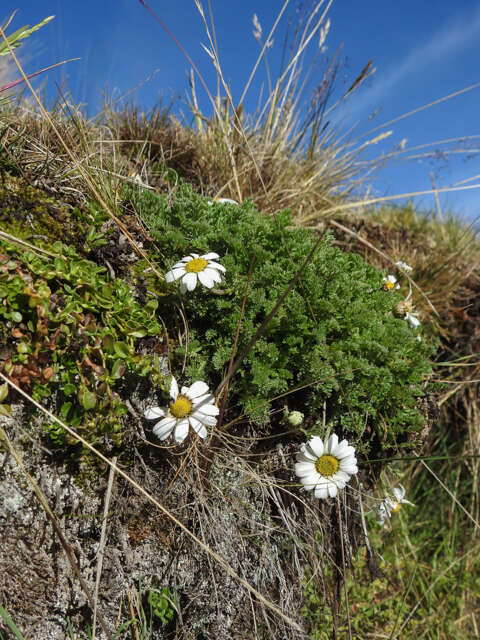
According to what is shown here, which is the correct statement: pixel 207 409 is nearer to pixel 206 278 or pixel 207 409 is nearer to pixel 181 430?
pixel 181 430

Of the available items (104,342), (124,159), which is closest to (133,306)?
(104,342)

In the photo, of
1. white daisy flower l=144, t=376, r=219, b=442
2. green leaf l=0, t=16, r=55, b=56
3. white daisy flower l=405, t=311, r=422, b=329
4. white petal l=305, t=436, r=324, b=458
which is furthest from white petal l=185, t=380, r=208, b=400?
green leaf l=0, t=16, r=55, b=56

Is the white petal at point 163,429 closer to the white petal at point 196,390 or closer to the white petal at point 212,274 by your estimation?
the white petal at point 196,390

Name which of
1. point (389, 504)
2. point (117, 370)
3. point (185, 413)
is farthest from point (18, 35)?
point (389, 504)

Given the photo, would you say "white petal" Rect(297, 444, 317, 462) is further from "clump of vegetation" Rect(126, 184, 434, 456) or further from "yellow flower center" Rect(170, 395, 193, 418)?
"yellow flower center" Rect(170, 395, 193, 418)

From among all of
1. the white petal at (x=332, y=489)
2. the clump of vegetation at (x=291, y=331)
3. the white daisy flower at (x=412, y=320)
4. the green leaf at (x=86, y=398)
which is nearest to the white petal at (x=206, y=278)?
the clump of vegetation at (x=291, y=331)

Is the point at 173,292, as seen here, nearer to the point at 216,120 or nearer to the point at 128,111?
the point at 216,120
